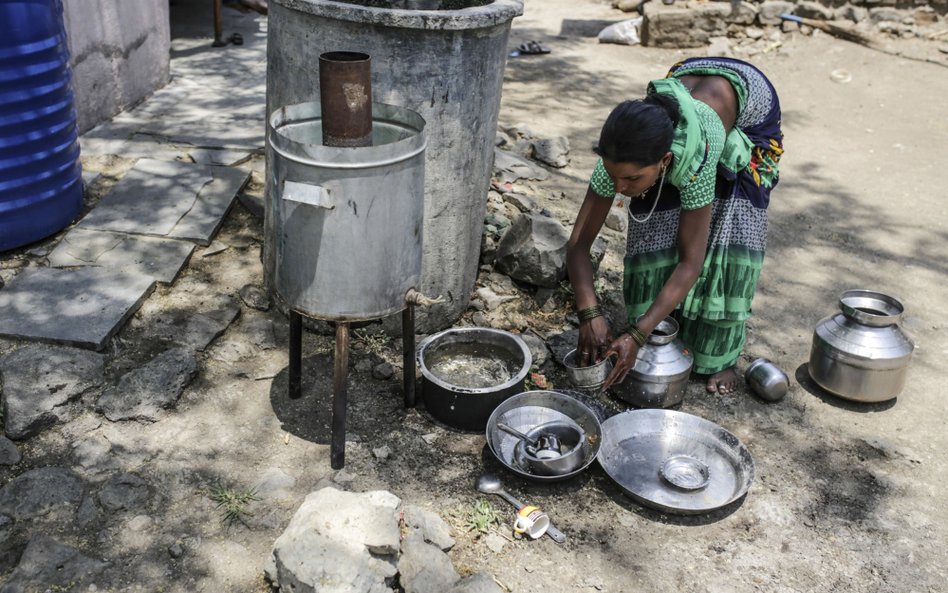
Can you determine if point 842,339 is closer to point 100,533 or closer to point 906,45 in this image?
point 100,533

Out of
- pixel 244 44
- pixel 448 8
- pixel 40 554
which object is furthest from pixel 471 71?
pixel 244 44

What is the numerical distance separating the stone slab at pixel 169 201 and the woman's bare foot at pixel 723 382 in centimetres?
248

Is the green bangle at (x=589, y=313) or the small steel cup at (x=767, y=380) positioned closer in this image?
the green bangle at (x=589, y=313)

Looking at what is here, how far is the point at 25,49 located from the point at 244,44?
160 inches

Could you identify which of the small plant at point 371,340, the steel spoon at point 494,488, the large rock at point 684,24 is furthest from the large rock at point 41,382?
the large rock at point 684,24

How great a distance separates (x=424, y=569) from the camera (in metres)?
2.52

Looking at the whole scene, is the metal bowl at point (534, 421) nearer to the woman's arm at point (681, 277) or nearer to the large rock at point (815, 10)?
the woman's arm at point (681, 277)

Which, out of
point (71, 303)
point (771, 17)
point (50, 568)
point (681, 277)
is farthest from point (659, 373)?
point (771, 17)

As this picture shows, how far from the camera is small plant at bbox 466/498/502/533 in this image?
2.83 m

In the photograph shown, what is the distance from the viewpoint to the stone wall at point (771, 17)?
8.96 metres

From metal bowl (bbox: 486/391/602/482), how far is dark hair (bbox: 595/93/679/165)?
3.25 feet

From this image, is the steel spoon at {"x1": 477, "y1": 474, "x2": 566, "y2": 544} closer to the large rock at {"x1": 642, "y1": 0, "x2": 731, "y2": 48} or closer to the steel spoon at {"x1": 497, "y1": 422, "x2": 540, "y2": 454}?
the steel spoon at {"x1": 497, "y1": 422, "x2": 540, "y2": 454}

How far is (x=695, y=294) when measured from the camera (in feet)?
11.7

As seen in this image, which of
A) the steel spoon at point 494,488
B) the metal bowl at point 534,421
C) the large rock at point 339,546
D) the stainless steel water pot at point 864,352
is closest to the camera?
the large rock at point 339,546
